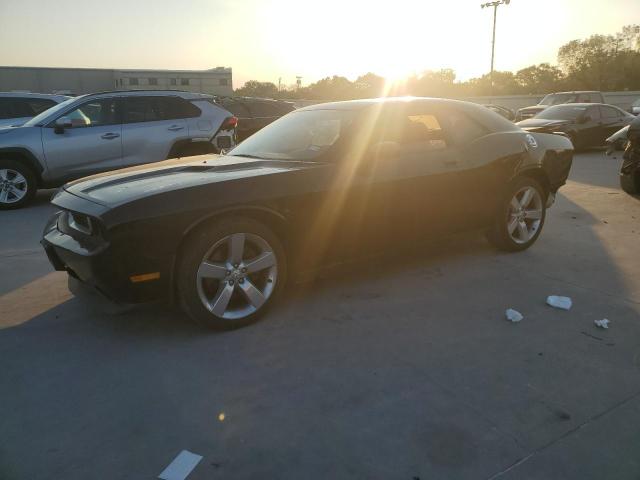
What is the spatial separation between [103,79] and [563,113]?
32293 mm

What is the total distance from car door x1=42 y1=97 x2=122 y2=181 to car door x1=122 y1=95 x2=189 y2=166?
0.51 feet

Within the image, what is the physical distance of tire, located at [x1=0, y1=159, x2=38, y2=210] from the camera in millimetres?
7555

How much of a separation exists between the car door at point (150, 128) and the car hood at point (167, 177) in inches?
164

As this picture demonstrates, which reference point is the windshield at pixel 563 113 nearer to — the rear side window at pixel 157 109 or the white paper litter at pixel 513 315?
the rear side window at pixel 157 109

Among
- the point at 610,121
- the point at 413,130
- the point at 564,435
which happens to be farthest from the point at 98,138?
the point at 610,121

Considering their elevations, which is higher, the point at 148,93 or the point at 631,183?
the point at 148,93

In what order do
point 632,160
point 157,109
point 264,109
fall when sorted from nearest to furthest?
point 632,160 → point 157,109 → point 264,109

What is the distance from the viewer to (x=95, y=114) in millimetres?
7891

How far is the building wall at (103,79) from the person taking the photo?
32.7 meters

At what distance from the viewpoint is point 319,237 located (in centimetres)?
370

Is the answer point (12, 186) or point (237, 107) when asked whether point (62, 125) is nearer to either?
point (12, 186)

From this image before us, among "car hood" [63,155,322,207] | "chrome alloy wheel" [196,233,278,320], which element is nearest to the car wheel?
"chrome alloy wheel" [196,233,278,320]

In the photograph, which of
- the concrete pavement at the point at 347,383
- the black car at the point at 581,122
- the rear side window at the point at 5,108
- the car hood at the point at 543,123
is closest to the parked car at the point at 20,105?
the rear side window at the point at 5,108

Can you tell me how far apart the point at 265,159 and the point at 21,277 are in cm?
248
